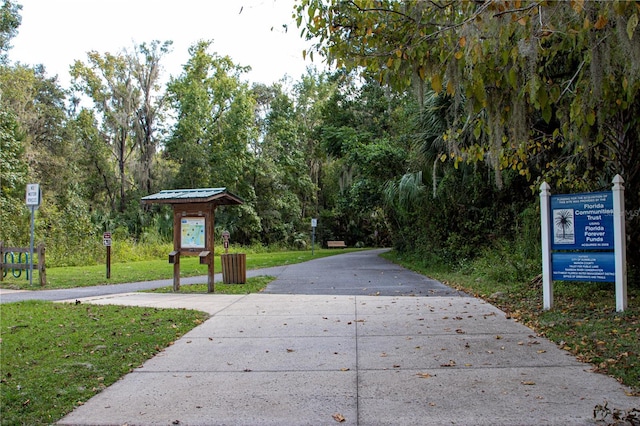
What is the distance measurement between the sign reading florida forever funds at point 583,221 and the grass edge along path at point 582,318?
3.59ft

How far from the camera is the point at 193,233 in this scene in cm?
1262

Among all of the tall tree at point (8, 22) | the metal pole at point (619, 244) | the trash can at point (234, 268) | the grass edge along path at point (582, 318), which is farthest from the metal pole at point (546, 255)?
the tall tree at point (8, 22)

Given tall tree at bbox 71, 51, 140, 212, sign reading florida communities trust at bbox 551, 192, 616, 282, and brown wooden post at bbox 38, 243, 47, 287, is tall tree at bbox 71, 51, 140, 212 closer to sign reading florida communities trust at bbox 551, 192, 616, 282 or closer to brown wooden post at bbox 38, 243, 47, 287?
brown wooden post at bbox 38, 243, 47, 287

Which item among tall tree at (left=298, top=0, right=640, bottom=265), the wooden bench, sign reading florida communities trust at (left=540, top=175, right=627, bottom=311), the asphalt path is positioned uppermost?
tall tree at (left=298, top=0, right=640, bottom=265)

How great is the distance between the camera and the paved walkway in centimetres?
421

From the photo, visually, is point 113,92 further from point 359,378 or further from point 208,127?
point 359,378

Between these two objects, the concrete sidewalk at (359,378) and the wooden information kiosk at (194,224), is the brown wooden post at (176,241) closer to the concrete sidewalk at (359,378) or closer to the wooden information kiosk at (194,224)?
the wooden information kiosk at (194,224)

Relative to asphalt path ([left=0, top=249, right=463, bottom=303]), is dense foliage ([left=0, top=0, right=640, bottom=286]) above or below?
above

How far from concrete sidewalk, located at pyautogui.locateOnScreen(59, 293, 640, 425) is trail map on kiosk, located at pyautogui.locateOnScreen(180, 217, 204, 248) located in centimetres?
458

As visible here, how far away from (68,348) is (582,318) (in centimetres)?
722

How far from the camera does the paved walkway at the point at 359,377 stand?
166 inches

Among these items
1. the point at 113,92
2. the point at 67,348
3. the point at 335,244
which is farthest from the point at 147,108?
the point at 67,348

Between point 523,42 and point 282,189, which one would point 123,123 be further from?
point 523,42

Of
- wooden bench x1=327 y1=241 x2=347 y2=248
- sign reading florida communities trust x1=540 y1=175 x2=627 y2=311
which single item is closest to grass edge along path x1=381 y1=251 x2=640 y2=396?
sign reading florida communities trust x1=540 y1=175 x2=627 y2=311
